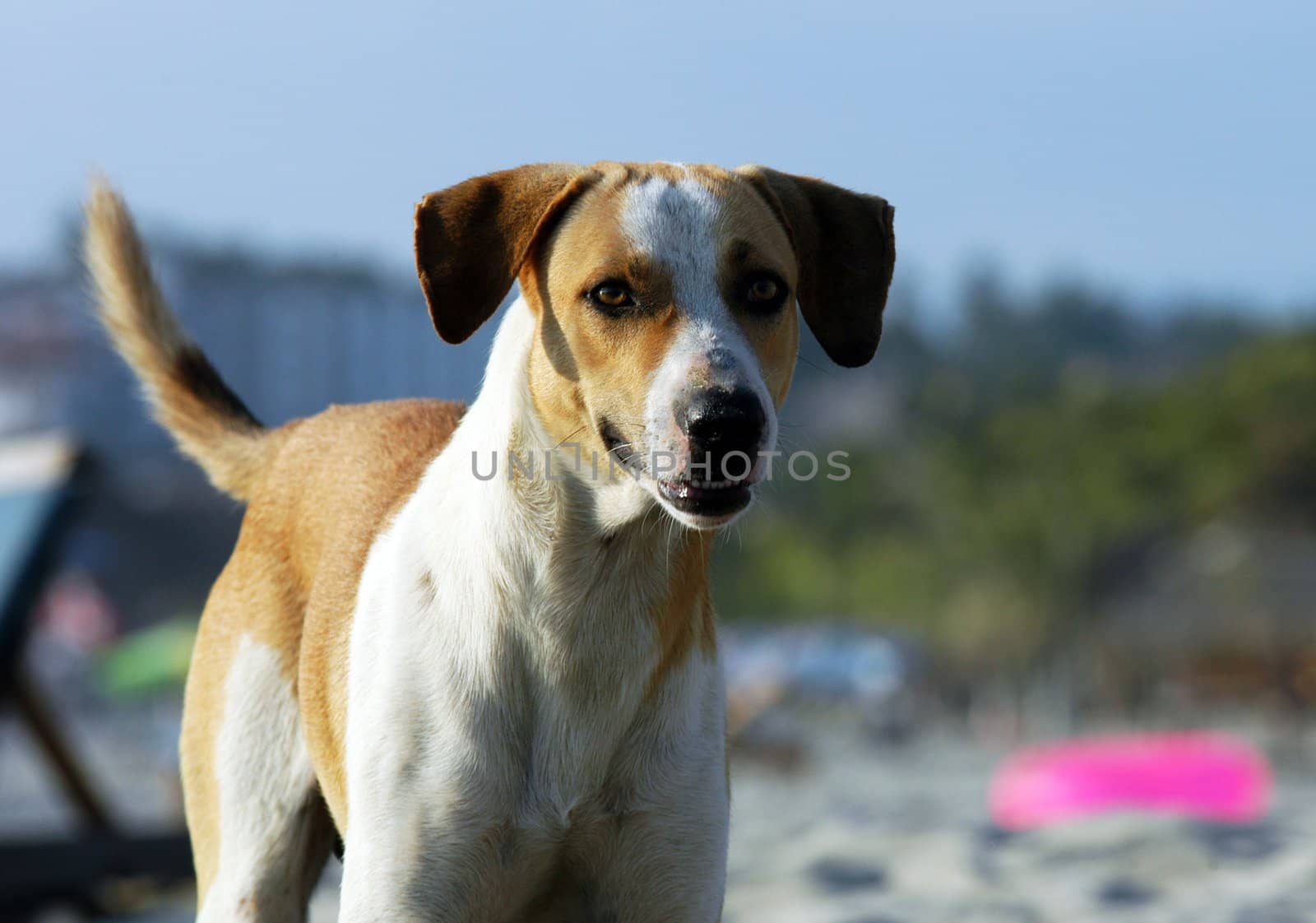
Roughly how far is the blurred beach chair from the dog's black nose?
18.2 feet

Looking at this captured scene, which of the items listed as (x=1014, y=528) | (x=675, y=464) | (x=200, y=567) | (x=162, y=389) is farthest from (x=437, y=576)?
(x=200, y=567)

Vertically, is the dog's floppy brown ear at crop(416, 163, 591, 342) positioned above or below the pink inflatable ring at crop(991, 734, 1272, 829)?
above

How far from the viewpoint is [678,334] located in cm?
348

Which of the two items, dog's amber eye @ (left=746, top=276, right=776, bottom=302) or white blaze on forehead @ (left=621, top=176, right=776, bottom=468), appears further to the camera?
dog's amber eye @ (left=746, top=276, right=776, bottom=302)

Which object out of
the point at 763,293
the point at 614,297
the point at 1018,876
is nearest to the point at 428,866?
the point at 614,297

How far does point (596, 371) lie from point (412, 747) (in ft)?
2.94

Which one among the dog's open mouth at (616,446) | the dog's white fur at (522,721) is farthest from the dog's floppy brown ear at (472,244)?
the dog's open mouth at (616,446)

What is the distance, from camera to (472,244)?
3693 mm

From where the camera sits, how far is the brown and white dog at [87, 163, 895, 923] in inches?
139

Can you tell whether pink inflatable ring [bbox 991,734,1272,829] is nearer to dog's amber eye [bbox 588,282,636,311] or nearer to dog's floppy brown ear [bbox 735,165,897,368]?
dog's floppy brown ear [bbox 735,165,897,368]

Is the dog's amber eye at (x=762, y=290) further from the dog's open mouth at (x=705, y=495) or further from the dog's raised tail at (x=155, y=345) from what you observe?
the dog's raised tail at (x=155, y=345)

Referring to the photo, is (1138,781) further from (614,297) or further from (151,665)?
(151,665)

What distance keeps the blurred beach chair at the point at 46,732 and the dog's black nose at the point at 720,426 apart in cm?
554

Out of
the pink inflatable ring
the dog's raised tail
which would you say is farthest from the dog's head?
the pink inflatable ring
